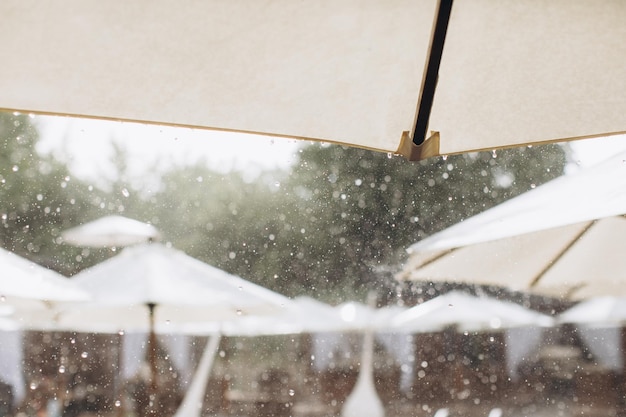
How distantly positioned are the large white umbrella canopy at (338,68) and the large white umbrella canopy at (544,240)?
0.57 meters

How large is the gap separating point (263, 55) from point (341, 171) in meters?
4.19

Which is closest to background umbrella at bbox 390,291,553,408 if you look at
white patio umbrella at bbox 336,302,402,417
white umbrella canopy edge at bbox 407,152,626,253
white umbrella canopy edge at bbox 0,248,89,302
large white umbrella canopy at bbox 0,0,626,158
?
white patio umbrella at bbox 336,302,402,417

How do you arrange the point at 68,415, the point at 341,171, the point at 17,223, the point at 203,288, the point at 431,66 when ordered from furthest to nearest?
the point at 341,171
the point at 17,223
the point at 68,415
the point at 203,288
the point at 431,66

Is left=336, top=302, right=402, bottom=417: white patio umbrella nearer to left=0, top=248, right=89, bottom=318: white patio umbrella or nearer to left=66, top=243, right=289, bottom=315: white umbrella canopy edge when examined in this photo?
left=66, top=243, right=289, bottom=315: white umbrella canopy edge

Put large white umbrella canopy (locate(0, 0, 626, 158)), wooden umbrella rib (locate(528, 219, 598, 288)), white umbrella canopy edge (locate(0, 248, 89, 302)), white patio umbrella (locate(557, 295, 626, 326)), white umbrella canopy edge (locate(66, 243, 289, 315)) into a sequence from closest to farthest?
large white umbrella canopy (locate(0, 0, 626, 158))
wooden umbrella rib (locate(528, 219, 598, 288))
white umbrella canopy edge (locate(0, 248, 89, 302))
white umbrella canopy edge (locate(66, 243, 289, 315))
white patio umbrella (locate(557, 295, 626, 326))

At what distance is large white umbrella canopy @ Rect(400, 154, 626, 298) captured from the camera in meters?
1.38

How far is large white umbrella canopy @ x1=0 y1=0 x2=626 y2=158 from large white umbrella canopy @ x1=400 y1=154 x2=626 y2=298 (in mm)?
574

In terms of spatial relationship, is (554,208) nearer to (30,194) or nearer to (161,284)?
(161,284)

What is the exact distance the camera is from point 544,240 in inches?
64.6

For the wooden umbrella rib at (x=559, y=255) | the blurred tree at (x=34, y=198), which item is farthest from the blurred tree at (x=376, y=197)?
the wooden umbrella rib at (x=559, y=255)

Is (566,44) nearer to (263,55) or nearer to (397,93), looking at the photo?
(397,93)

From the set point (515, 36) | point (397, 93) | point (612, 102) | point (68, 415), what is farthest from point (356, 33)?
point (68, 415)

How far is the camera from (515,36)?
29.7 inches

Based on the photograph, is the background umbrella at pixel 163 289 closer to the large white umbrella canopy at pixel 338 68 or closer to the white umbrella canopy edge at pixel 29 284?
the white umbrella canopy edge at pixel 29 284
